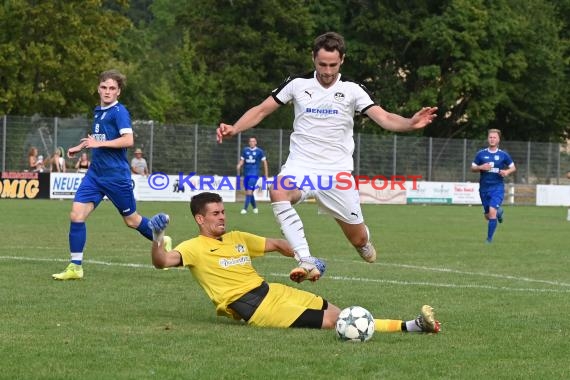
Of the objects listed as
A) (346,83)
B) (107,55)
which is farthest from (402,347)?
(107,55)

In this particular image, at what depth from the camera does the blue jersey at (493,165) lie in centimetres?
2127

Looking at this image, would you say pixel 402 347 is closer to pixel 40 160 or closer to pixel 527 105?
pixel 40 160

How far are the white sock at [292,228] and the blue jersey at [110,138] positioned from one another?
3.05m

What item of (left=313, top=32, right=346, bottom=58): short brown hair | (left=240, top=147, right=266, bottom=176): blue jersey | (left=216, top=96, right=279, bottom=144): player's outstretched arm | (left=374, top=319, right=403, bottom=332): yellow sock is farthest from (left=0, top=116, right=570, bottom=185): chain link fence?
(left=374, top=319, right=403, bottom=332): yellow sock

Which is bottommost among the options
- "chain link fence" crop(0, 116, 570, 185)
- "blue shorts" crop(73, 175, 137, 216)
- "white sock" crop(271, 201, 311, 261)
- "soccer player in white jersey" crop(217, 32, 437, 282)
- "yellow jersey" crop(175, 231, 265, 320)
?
"yellow jersey" crop(175, 231, 265, 320)

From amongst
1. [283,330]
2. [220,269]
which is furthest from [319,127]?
[283,330]

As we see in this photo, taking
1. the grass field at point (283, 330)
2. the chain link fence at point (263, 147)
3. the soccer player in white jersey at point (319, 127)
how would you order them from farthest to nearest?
1. the chain link fence at point (263, 147)
2. the soccer player in white jersey at point (319, 127)
3. the grass field at point (283, 330)

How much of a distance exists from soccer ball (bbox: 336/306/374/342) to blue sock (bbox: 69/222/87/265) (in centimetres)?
498

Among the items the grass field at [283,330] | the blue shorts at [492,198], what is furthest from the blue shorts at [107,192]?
the blue shorts at [492,198]

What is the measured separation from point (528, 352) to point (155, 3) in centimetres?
9226

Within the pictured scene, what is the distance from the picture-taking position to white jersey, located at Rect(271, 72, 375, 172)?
9.55 meters

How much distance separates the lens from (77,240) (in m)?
12.1

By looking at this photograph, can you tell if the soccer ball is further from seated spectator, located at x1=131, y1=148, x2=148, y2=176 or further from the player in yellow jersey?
seated spectator, located at x1=131, y1=148, x2=148, y2=176

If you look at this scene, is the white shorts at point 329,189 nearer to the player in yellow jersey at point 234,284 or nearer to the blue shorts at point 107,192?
the player in yellow jersey at point 234,284
